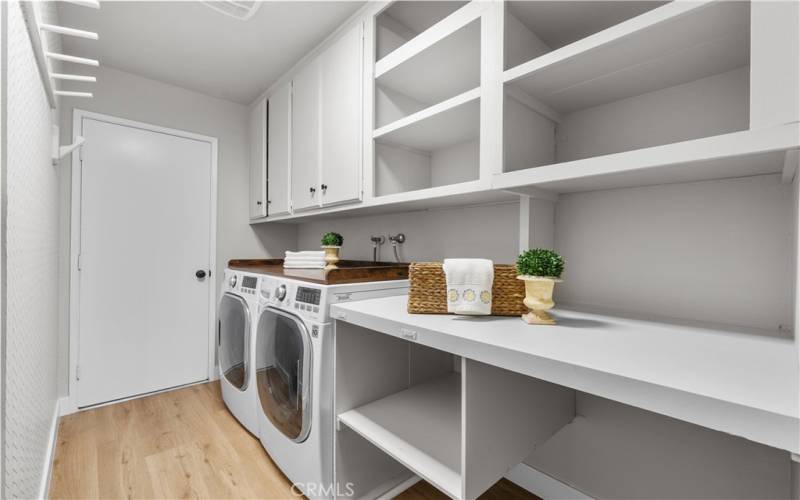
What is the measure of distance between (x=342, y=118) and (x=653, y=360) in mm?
1718

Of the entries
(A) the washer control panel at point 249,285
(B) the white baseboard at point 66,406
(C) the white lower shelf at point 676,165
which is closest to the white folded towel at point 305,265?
(A) the washer control panel at point 249,285

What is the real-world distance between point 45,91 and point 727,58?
8.02ft

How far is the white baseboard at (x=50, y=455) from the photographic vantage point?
1408 mm

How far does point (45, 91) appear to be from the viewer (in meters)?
1.37

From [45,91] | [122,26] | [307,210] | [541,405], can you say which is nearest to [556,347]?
[541,405]

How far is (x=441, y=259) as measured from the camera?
189 centimetres

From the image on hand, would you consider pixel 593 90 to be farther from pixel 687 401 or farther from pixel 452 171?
pixel 687 401

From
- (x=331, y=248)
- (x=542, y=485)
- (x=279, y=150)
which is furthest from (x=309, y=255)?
(x=542, y=485)

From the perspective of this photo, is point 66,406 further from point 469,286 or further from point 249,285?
point 469,286

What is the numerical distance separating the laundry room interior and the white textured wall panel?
19 mm

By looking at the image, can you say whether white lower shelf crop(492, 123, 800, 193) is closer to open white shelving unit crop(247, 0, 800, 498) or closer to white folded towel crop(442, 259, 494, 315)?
open white shelving unit crop(247, 0, 800, 498)

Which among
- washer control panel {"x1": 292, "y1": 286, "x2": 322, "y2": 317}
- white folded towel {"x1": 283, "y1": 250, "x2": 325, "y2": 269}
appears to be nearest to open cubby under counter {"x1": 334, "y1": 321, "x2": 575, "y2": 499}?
washer control panel {"x1": 292, "y1": 286, "x2": 322, "y2": 317}

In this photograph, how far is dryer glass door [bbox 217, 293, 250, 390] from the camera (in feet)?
6.39

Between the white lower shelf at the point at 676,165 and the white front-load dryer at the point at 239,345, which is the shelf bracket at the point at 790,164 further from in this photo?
the white front-load dryer at the point at 239,345
